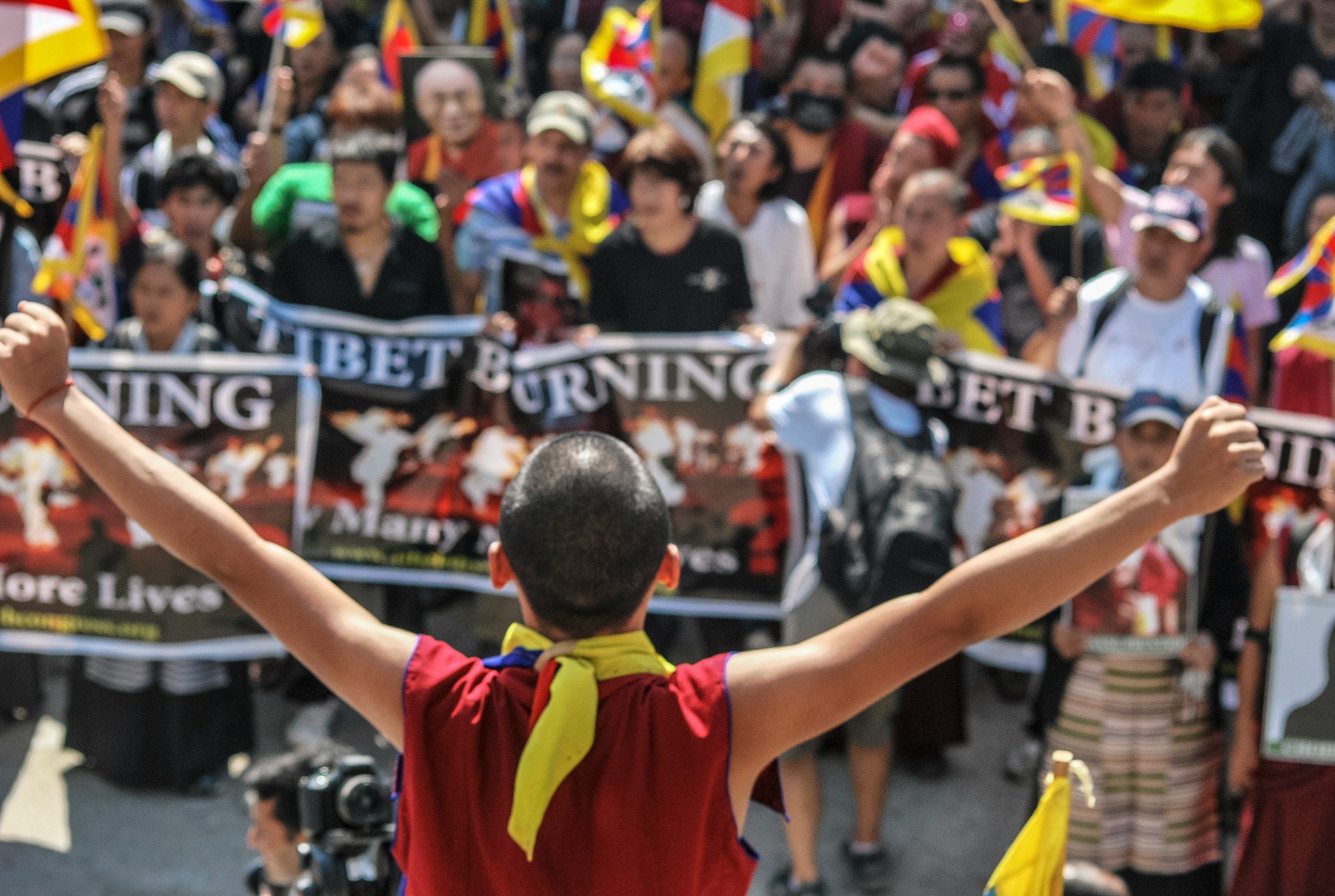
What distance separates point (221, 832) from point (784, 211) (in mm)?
3072

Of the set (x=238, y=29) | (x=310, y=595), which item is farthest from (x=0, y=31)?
(x=238, y=29)

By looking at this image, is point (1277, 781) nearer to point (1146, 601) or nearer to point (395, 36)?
point (1146, 601)

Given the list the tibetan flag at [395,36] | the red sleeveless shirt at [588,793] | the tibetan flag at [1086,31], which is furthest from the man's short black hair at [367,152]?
the red sleeveless shirt at [588,793]

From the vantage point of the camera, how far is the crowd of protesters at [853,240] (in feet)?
14.8

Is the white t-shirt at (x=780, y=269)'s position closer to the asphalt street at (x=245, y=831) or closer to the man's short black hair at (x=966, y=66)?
the asphalt street at (x=245, y=831)

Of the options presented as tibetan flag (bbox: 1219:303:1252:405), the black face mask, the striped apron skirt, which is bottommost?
the striped apron skirt

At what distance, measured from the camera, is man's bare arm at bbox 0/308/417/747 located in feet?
6.51

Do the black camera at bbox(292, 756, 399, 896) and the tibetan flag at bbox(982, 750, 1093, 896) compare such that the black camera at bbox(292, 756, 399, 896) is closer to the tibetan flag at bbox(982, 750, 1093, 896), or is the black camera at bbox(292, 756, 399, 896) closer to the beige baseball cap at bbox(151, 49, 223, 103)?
the tibetan flag at bbox(982, 750, 1093, 896)

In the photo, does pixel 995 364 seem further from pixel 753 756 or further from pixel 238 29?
pixel 238 29

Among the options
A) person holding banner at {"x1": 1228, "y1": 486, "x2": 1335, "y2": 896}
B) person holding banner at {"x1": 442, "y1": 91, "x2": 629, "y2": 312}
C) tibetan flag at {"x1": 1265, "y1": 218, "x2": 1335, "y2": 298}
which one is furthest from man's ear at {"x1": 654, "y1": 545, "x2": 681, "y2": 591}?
person holding banner at {"x1": 442, "y1": 91, "x2": 629, "y2": 312}

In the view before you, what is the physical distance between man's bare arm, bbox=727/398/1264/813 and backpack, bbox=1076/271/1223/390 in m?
3.24

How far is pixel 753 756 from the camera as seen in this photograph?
1.94 metres

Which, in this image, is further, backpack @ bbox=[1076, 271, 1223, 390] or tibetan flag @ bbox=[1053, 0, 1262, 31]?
tibetan flag @ bbox=[1053, 0, 1262, 31]

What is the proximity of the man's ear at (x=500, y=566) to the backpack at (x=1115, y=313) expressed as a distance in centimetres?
351
